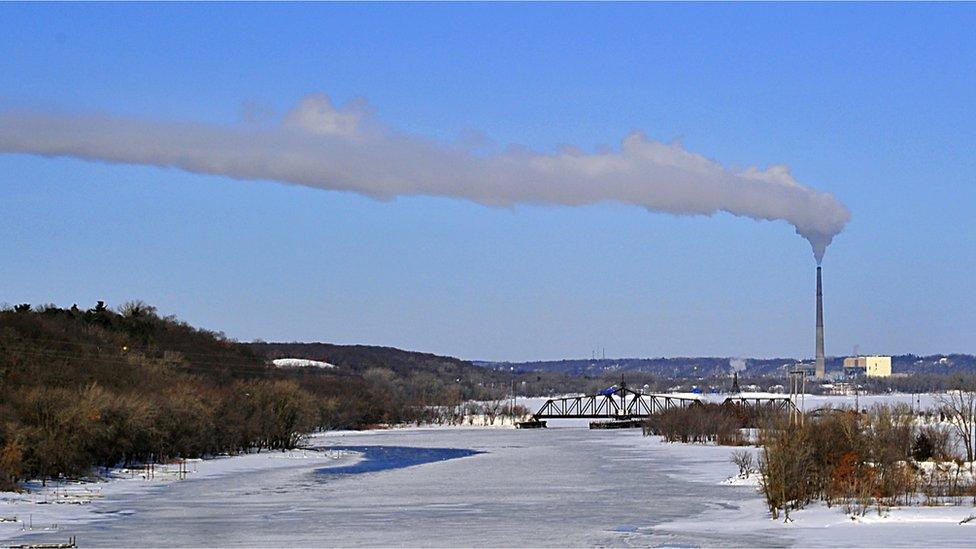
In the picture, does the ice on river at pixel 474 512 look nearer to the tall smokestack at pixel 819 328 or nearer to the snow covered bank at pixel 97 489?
the snow covered bank at pixel 97 489

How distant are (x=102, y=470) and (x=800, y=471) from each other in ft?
94.6

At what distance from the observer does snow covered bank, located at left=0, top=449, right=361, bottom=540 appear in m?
31.9

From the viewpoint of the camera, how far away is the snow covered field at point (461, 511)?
28359 millimetres

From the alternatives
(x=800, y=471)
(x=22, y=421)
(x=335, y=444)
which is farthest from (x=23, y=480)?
(x=335, y=444)

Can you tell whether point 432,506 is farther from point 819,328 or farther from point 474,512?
point 819,328

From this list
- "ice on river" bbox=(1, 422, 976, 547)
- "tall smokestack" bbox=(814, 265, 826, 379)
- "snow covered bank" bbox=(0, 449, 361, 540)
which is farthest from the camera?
"tall smokestack" bbox=(814, 265, 826, 379)

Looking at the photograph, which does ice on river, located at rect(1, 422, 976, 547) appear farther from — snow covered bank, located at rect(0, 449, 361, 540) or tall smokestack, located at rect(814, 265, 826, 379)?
tall smokestack, located at rect(814, 265, 826, 379)

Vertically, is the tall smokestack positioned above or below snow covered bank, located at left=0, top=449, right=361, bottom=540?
above

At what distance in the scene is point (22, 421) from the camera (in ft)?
154

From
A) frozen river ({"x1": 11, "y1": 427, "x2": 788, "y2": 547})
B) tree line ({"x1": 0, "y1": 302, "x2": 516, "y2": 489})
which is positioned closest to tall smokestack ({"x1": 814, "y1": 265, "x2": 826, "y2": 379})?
tree line ({"x1": 0, "y1": 302, "x2": 516, "y2": 489})

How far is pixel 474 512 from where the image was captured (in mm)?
35062

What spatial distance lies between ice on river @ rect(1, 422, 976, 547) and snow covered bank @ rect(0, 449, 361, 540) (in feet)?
1.83

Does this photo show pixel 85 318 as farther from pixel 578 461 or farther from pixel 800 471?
pixel 800 471

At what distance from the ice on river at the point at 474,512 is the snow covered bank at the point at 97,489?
1.83ft
